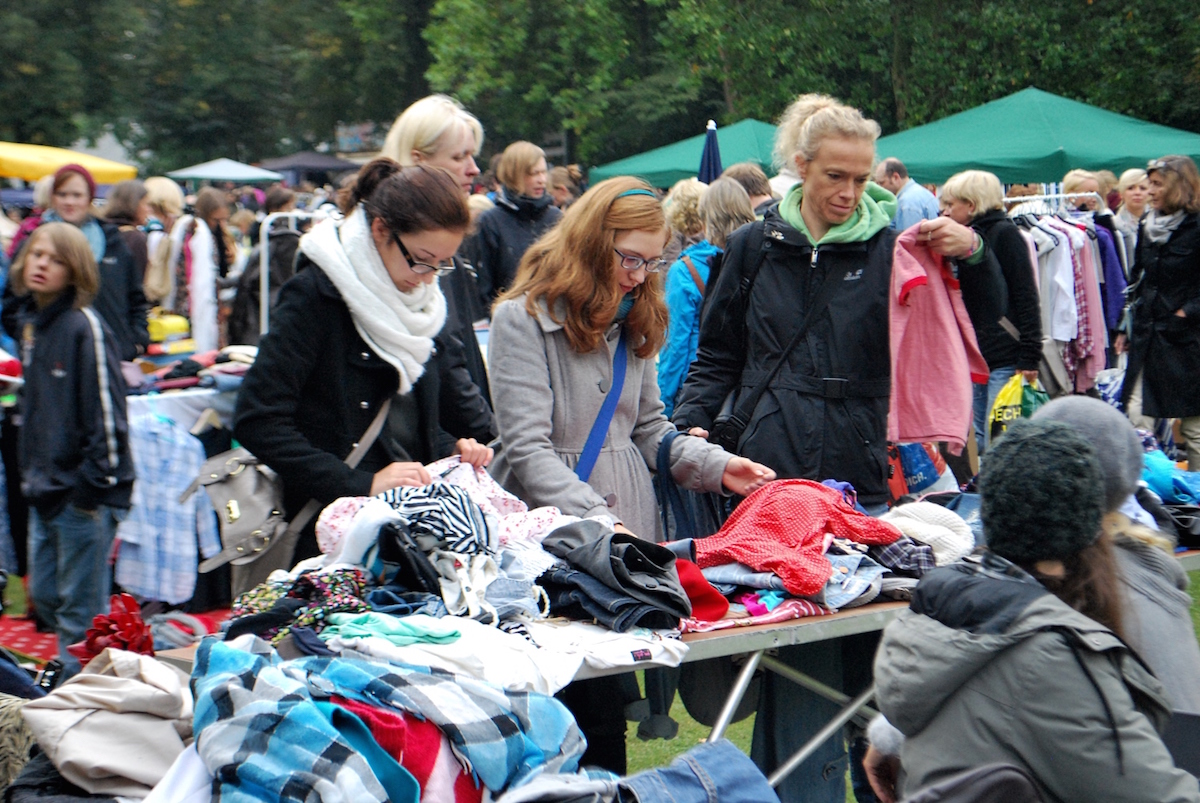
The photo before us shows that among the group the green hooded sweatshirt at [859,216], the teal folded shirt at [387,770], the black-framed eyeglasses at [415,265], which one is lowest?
the teal folded shirt at [387,770]

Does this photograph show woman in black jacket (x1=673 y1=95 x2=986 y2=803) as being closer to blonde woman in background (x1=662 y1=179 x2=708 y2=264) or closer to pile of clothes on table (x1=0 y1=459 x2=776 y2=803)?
pile of clothes on table (x1=0 y1=459 x2=776 y2=803)

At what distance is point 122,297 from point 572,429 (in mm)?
4738

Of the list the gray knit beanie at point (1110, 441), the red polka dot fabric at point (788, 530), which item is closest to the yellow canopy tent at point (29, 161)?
the red polka dot fabric at point (788, 530)

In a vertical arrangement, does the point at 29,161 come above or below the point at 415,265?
above

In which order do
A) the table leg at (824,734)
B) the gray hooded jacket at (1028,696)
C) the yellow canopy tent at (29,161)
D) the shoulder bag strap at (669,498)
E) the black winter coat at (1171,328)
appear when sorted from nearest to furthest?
the gray hooded jacket at (1028,696), the table leg at (824,734), the shoulder bag strap at (669,498), the black winter coat at (1171,328), the yellow canopy tent at (29,161)

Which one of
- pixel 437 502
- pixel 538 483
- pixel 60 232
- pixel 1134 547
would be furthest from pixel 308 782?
pixel 60 232

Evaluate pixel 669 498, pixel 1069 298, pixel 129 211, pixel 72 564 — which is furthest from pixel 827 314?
pixel 129 211

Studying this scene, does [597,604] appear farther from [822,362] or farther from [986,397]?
[986,397]

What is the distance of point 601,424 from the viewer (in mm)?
3410

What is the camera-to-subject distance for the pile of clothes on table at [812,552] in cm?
295

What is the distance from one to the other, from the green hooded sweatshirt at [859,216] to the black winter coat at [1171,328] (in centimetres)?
425

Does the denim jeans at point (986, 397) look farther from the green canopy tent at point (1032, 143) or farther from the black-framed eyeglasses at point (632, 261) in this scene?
the green canopy tent at point (1032, 143)

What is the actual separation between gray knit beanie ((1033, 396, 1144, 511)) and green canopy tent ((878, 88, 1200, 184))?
33.9ft

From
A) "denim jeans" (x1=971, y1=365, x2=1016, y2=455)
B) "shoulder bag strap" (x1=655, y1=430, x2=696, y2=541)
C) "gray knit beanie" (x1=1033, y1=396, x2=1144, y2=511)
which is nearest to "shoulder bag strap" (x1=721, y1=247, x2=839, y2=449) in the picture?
"shoulder bag strap" (x1=655, y1=430, x2=696, y2=541)
